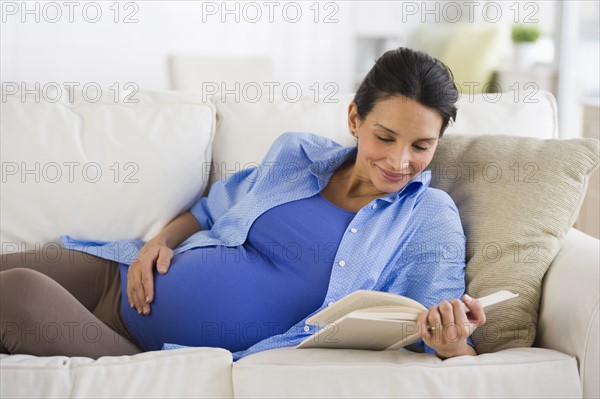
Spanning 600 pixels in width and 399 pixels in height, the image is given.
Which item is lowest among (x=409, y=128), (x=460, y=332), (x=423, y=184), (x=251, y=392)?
(x=251, y=392)

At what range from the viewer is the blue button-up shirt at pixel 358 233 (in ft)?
5.23

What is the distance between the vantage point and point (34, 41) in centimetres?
401

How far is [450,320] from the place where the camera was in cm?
133

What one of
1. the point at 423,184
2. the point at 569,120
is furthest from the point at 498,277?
the point at 569,120

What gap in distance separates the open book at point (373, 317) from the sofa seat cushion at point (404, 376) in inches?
1.6

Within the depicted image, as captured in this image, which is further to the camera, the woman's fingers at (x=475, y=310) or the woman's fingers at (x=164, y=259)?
the woman's fingers at (x=164, y=259)

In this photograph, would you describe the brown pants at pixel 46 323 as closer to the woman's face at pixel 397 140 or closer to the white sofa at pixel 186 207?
the white sofa at pixel 186 207

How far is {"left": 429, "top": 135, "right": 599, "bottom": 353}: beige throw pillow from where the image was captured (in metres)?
1.54

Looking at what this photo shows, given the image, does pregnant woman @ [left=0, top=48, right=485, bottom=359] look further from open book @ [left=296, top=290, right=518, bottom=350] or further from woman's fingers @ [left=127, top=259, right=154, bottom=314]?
open book @ [left=296, top=290, right=518, bottom=350]

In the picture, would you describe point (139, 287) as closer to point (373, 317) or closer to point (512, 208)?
point (373, 317)

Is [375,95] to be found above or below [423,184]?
above

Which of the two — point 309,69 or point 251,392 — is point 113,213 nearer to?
point 251,392

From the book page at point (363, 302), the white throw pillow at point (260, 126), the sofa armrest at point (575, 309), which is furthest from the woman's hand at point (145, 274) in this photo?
the sofa armrest at point (575, 309)

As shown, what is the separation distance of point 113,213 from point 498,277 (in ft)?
3.13
